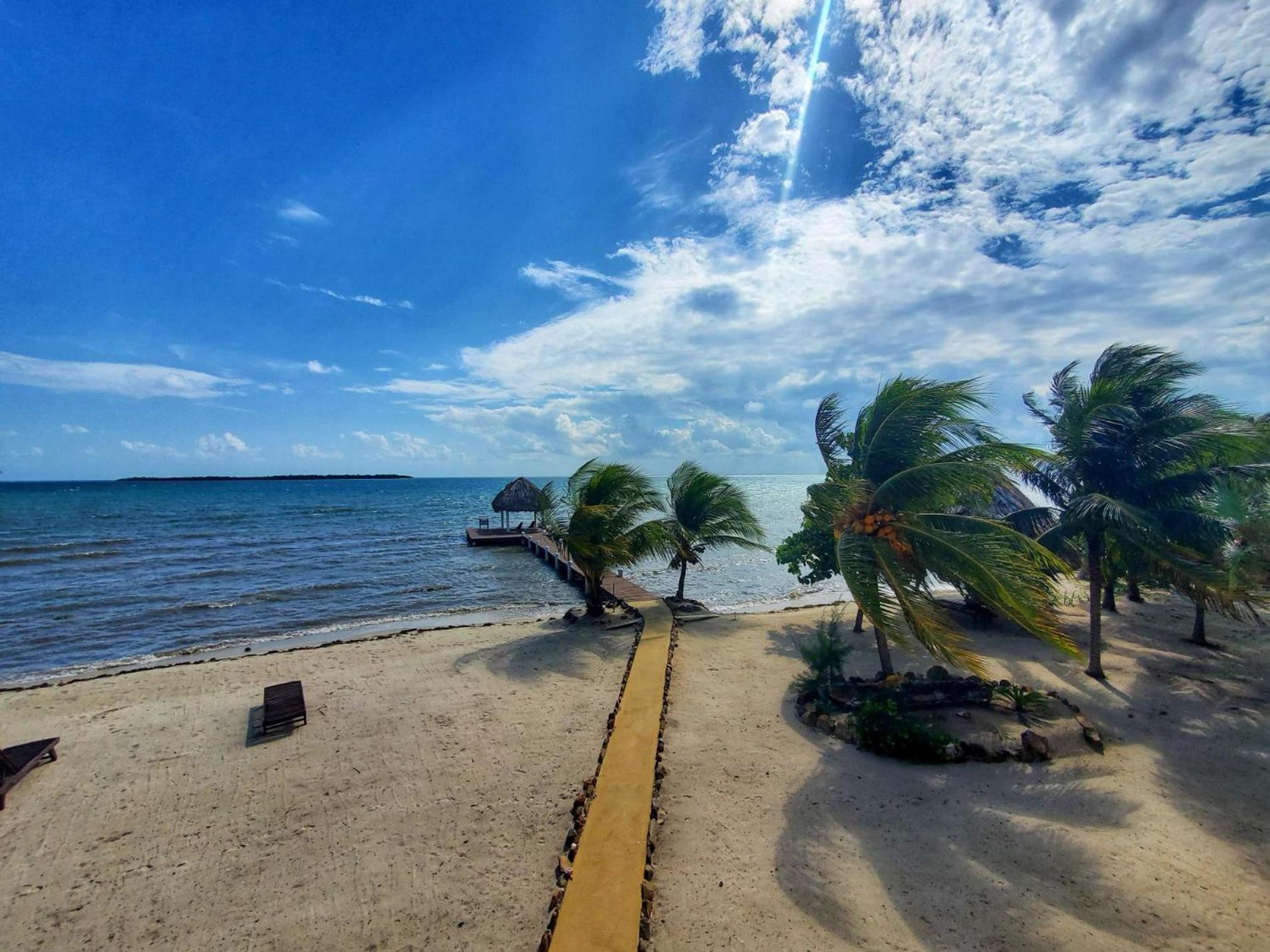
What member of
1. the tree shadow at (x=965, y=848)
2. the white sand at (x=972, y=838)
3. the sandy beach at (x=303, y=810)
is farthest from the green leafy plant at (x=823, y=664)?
the sandy beach at (x=303, y=810)

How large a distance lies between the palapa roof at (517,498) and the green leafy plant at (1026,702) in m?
26.0

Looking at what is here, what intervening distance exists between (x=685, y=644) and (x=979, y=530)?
6339 millimetres

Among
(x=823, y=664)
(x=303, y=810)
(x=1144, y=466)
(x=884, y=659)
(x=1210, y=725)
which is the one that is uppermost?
(x=1144, y=466)

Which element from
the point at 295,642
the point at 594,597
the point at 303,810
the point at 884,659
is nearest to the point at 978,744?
the point at 884,659

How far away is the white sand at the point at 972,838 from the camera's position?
4.29 metres

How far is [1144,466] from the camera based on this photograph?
8805mm

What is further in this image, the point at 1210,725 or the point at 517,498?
the point at 517,498

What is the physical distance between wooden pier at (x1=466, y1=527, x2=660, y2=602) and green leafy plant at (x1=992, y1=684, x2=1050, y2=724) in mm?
9137

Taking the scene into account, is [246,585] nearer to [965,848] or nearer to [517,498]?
[517,498]

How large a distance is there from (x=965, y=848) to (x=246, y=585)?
77.0ft

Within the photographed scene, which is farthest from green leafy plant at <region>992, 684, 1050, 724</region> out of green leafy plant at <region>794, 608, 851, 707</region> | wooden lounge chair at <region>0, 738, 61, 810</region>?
wooden lounge chair at <region>0, 738, 61, 810</region>

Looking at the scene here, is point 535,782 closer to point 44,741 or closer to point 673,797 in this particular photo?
point 673,797

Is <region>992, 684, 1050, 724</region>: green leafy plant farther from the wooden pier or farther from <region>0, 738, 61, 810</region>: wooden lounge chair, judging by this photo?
<region>0, 738, 61, 810</region>: wooden lounge chair

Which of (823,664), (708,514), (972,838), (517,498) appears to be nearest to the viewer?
(972,838)
